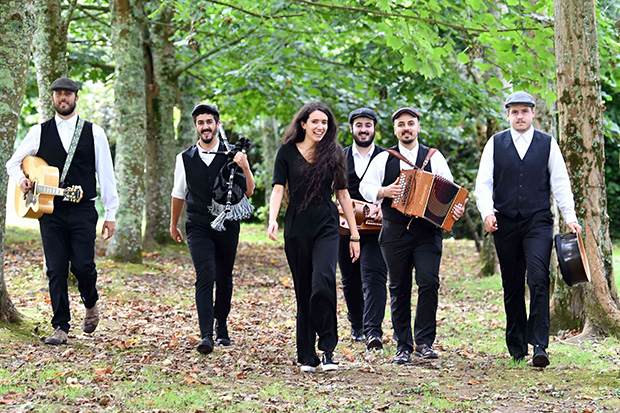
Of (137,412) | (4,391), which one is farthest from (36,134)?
(137,412)

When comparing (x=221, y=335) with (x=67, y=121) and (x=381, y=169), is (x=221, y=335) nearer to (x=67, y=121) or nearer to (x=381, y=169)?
(x=381, y=169)

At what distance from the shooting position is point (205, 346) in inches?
288

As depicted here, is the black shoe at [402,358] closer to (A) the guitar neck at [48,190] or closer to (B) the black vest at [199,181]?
(B) the black vest at [199,181]

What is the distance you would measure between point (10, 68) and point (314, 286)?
343cm

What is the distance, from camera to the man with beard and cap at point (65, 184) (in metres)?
7.37

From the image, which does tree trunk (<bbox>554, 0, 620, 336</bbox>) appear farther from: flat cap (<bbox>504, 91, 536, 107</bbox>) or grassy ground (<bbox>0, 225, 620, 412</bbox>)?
flat cap (<bbox>504, 91, 536, 107</bbox>)

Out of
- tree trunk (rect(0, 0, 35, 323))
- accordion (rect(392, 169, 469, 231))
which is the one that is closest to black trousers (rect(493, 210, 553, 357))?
accordion (rect(392, 169, 469, 231))

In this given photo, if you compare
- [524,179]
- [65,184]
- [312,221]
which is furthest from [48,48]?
[524,179]

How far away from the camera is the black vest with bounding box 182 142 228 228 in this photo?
767cm

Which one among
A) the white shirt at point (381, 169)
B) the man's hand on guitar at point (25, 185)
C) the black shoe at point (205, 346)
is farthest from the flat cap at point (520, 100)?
the man's hand on guitar at point (25, 185)

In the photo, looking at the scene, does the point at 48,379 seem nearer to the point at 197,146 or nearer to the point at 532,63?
the point at 197,146

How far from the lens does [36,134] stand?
24.3 ft

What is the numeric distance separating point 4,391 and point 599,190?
19.8 ft

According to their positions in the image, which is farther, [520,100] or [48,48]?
[48,48]
